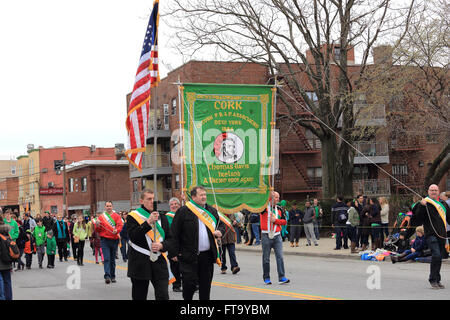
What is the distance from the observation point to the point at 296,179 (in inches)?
1805

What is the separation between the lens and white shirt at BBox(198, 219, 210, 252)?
8.34m

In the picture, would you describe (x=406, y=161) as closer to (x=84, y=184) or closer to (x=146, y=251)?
(x=84, y=184)

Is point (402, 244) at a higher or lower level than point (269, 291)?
higher

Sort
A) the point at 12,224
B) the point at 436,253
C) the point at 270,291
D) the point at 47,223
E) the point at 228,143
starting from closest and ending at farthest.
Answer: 1. the point at 436,253
2. the point at 270,291
3. the point at 228,143
4. the point at 12,224
5. the point at 47,223

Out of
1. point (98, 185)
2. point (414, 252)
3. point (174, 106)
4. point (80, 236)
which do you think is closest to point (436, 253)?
point (414, 252)

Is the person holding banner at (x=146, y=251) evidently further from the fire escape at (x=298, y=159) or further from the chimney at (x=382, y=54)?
the fire escape at (x=298, y=159)

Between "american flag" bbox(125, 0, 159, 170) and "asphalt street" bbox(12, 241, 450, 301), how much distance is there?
3.72 m

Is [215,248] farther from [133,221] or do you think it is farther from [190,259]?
[133,221]

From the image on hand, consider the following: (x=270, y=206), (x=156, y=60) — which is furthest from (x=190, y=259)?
(x=270, y=206)

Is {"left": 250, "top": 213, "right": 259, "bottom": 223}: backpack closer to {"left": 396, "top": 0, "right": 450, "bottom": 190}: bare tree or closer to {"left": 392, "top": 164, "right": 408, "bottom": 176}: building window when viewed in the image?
{"left": 396, "top": 0, "right": 450, "bottom": 190}: bare tree

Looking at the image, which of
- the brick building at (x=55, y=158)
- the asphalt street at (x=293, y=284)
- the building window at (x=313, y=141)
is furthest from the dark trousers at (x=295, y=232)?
the brick building at (x=55, y=158)

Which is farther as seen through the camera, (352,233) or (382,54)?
(382,54)

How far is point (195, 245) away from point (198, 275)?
0.44 metres

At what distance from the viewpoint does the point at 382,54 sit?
27719 millimetres
